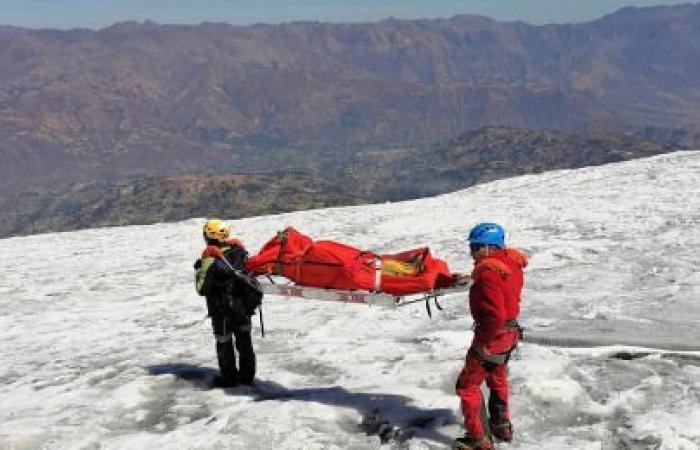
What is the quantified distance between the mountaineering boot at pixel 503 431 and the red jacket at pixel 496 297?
→ 98 centimetres

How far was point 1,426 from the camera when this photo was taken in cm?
1016

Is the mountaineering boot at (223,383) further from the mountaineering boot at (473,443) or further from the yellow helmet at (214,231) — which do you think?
the mountaineering boot at (473,443)

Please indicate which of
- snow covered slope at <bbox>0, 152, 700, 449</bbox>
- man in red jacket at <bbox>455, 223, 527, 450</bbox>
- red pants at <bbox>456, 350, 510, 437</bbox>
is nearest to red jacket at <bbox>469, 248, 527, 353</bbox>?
man in red jacket at <bbox>455, 223, 527, 450</bbox>

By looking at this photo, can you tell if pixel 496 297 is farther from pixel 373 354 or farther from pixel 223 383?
pixel 223 383

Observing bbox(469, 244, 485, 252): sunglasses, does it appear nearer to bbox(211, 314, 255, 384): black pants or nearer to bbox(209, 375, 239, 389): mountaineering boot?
bbox(211, 314, 255, 384): black pants

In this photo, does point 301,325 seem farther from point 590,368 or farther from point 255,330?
point 590,368

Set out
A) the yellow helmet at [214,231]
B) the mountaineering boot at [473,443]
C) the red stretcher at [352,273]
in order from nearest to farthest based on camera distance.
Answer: the mountaineering boot at [473,443], the red stretcher at [352,273], the yellow helmet at [214,231]

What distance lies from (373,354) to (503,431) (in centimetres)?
412

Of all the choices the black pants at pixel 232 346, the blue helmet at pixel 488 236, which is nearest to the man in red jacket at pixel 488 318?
the blue helmet at pixel 488 236

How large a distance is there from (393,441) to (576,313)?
6.41 metres

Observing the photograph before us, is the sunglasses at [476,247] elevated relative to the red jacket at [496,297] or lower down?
elevated

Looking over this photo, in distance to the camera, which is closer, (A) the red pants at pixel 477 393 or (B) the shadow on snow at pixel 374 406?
(A) the red pants at pixel 477 393

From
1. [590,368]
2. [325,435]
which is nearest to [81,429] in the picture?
[325,435]

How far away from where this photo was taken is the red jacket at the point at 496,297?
7906 millimetres
